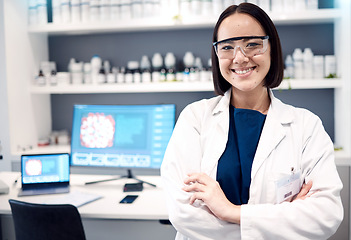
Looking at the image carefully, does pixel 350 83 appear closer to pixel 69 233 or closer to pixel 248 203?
pixel 248 203

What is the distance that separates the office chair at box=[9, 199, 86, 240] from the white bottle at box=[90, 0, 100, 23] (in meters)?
1.86

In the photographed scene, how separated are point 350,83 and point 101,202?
6.20ft

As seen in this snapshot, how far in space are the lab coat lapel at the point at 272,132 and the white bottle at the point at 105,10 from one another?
2076 millimetres

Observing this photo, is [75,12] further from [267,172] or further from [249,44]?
[267,172]

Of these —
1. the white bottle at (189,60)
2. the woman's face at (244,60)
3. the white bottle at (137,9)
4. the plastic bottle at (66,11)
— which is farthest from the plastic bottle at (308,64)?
the plastic bottle at (66,11)

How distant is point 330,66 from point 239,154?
1.95m

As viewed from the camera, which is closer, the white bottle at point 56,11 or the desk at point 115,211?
the desk at point 115,211

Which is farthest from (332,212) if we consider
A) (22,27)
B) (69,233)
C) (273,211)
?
(22,27)

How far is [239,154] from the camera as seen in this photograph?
117 cm

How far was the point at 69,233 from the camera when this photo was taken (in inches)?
59.6

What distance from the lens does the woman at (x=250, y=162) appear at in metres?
1.05

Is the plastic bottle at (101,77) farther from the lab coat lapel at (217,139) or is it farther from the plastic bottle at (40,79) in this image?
the lab coat lapel at (217,139)

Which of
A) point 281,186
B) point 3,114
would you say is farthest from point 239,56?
point 3,114

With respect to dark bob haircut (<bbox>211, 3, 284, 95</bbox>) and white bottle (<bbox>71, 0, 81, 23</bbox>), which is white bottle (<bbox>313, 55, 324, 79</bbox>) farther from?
white bottle (<bbox>71, 0, 81, 23</bbox>)
